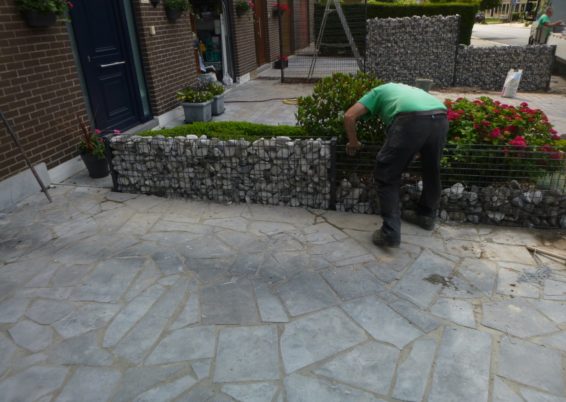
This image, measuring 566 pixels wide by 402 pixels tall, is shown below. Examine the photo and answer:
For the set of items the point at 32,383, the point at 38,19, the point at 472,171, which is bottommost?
the point at 32,383

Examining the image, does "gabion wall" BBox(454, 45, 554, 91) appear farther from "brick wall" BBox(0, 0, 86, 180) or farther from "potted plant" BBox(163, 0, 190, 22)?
"brick wall" BBox(0, 0, 86, 180)

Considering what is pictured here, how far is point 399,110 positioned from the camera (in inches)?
148

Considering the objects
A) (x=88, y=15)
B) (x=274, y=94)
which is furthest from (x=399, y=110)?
(x=274, y=94)

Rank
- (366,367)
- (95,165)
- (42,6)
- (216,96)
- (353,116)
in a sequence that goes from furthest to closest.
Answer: (216,96)
(95,165)
(42,6)
(353,116)
(366,367)

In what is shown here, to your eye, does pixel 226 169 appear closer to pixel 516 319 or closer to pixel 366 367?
pixel 366 367

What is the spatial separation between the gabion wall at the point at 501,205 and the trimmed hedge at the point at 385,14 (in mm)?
10844

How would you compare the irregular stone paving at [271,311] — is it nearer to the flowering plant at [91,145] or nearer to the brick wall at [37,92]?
the brick wall at [37,92]

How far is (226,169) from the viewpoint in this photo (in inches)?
197

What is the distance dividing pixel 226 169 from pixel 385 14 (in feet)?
46.1

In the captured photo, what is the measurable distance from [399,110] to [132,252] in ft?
9.02

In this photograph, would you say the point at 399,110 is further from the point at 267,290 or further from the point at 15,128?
the point at 15,128

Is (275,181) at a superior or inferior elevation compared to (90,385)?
superior

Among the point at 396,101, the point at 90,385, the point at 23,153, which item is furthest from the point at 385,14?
the point at 90,385

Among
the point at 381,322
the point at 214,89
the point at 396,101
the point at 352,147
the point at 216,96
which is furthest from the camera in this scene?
the point at 216,96
